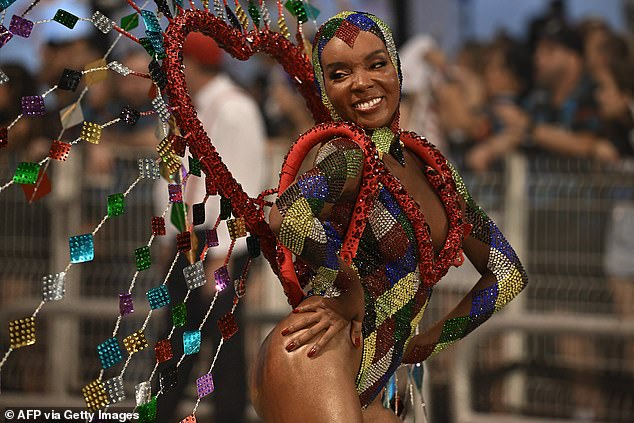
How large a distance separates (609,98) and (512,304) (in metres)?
1.42

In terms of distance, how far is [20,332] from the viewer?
244 centimetres

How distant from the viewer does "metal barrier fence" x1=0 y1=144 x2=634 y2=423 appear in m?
5.91

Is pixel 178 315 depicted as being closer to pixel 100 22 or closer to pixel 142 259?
pixel 142 259

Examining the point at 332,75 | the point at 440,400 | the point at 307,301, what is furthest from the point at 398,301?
the point at 440,400

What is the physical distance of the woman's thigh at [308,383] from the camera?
2502 millimetres

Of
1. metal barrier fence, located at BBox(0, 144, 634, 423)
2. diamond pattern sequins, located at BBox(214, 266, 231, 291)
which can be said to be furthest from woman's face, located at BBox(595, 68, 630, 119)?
diamond pattern sequins, located at BBox(214, 266, 231, 291)

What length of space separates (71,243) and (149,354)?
3.83 meters

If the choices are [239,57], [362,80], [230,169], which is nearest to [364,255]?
[362,80]

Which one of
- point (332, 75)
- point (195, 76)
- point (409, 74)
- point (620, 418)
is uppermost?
point (409, 74)

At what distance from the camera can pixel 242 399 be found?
5.13 metres

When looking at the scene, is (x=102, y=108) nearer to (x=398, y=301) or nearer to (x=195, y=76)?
(x=195, y=76)

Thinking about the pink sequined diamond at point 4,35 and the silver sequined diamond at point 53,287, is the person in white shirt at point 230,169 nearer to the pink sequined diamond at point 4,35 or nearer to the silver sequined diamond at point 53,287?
the silver sequined diamond at point 53,287

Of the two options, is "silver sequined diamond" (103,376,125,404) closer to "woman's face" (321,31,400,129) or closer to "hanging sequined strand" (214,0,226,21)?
"woman's face" (321,31,400,129)

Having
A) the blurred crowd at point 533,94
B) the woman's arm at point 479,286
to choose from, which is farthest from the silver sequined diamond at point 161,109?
the blurred crowd at point 533,94
